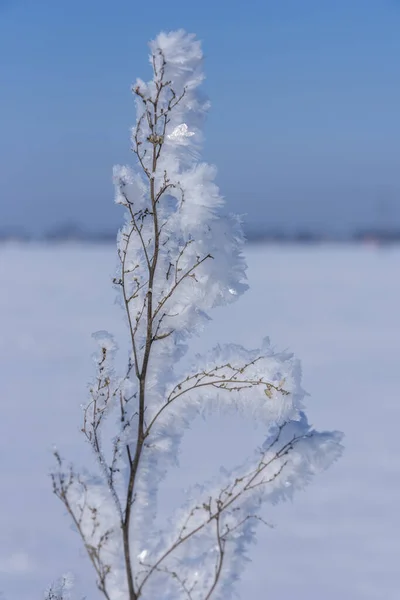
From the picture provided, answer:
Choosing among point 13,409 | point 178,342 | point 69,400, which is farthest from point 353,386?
point 178,342

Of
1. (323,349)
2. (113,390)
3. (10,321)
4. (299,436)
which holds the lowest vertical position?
(299,436)

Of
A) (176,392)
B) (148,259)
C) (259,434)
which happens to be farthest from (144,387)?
(259,434)

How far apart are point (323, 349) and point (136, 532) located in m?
9.03

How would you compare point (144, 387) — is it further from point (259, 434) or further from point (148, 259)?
point (259, 434)

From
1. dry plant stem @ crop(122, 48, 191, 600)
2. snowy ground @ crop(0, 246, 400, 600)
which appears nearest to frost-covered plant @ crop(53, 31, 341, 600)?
dry plant stem @ crop(122, 48, 191, 600)

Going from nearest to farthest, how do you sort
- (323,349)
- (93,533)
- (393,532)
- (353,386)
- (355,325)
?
(93,533) < (393,532) < (353,386) < (323,349) < (355,325)

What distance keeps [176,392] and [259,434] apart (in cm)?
445

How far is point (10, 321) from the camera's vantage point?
544 inches

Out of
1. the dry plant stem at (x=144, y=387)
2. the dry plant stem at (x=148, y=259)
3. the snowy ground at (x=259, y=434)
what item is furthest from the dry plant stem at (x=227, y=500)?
the snowy ground at (x=259, y=434)

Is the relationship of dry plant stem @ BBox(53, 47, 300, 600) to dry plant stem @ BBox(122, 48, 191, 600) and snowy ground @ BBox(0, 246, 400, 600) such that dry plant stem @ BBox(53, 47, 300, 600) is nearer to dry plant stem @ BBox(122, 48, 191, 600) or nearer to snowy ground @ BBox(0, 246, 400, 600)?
dry plant stem @ BBox(122, 48, 191, 600)

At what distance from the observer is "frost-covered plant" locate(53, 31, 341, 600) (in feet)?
6.34

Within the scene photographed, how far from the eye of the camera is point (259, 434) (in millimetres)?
6363

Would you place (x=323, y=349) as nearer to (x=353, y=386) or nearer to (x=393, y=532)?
(x=353, y=386)

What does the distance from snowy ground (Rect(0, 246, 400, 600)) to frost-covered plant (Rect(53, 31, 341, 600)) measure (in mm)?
222
